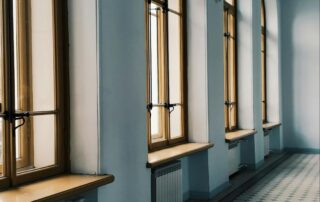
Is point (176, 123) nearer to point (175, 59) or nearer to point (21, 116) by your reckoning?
point (175, 59)

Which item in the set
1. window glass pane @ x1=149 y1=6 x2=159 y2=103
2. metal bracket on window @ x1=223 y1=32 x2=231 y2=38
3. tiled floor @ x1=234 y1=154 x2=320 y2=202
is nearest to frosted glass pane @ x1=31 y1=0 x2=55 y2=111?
window glass pane @ x1=149 y1=6 x2=159 y2=103

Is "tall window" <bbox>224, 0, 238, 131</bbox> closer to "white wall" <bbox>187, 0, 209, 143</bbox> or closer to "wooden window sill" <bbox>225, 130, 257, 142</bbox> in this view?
"wooden window sill" <bbox>225, 130, 257, 142</bbox>

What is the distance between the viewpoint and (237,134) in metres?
8.35

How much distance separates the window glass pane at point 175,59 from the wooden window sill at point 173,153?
737mm

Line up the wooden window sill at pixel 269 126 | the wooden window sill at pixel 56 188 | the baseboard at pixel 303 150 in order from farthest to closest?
1. the baseboard at pixel 303 150
2. the wooden window sill at pixel 269 126
3. the wooden window sill at pixel 56 188

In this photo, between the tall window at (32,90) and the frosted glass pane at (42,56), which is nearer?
the tall window at (32,90)

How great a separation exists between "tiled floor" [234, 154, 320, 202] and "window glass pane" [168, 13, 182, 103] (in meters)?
1.77

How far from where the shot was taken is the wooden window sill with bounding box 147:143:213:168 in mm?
5031

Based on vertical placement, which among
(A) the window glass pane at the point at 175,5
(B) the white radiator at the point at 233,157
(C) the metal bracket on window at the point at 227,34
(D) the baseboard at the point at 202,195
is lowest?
(D) the baseboard at the point at 202,195

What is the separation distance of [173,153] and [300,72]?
312 inches

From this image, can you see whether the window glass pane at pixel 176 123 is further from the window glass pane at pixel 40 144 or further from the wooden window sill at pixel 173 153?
the window glass pane at pixel 40 144

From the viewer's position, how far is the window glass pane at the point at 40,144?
12.8ft

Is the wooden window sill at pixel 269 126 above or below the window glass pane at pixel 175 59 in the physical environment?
below

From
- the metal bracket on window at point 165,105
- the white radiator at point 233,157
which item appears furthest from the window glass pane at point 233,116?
the metal bracket on window at point 165,105
